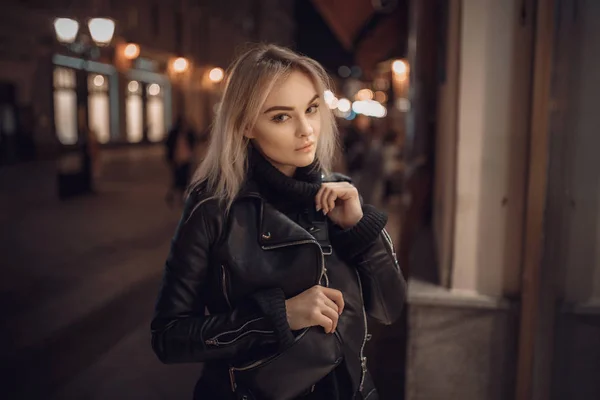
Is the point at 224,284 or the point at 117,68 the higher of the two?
the point at 117,68

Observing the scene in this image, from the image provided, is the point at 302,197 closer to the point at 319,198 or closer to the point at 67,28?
the point at 319,198

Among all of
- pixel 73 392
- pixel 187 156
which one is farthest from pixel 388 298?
pixel 187 156

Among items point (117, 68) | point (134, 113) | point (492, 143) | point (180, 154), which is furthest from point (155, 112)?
point (492, 143)

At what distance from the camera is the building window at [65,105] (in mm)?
23875

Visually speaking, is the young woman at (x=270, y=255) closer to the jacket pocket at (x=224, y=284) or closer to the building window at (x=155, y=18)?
the jacket pocket at (x=224, y=284)

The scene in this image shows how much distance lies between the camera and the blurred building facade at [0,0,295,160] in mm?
20719

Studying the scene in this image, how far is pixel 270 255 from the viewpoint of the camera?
1679 mm

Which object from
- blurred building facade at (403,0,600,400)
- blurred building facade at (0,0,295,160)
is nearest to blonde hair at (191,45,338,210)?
blurred building facade at (403,0,600,400)

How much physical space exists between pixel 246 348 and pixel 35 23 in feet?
74.7

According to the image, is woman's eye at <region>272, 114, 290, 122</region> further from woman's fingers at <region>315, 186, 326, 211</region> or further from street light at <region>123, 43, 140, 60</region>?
street light at <region>123, 43, 140, 60</region>

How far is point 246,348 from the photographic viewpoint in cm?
171

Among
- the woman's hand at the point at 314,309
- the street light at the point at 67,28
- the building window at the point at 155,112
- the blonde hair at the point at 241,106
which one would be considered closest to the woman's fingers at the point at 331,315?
the woman's hand at the point at 314,309

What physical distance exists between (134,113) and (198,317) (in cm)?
3077

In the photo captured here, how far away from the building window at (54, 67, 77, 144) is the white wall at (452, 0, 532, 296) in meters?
22.3
